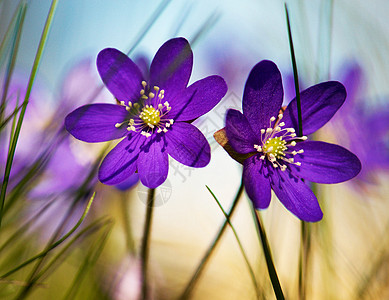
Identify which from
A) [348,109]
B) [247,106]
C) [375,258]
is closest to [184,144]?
[247,106]

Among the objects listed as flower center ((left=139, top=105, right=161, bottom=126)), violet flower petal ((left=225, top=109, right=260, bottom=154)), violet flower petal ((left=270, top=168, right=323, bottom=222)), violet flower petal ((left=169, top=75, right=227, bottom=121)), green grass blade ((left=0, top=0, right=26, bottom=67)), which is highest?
green grass blade ((left=0, top=0, right=26, bottom=67))

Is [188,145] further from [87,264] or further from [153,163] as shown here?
[87,264]

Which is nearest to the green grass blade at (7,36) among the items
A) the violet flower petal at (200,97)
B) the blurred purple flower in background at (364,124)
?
the violet flower petal at (200,97)

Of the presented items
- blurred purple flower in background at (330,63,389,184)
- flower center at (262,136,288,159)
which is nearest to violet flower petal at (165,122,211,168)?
flower center at (262,136,288,159)

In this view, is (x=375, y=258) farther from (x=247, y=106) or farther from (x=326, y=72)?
(x=247, y=106)

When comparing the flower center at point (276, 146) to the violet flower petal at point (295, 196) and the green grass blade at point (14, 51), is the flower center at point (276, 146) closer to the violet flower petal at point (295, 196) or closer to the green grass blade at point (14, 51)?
the violet flower petal at point (295, 196)

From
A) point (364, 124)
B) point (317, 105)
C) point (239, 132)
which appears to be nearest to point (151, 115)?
point (239, 132)

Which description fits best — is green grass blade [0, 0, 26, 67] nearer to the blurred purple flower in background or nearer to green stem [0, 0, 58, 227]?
green stem [0, 0, 58, 227]
